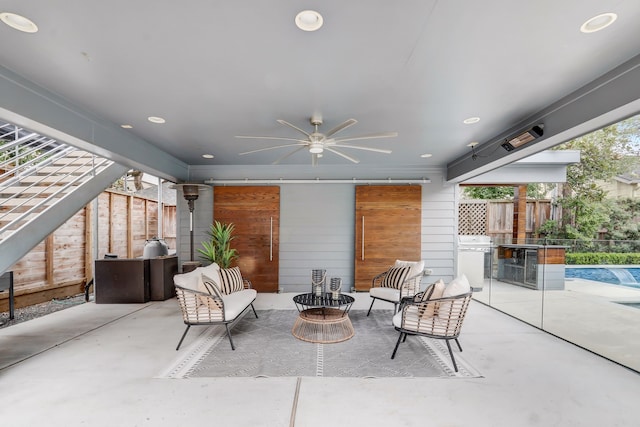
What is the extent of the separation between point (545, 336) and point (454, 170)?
307 centimetres

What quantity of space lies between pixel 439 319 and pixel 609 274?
81.0 inches

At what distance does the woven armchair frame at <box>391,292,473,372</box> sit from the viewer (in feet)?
9.23

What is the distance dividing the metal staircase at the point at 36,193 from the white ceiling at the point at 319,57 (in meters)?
1.51

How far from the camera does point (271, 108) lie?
10.3 feet

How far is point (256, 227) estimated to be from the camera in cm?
589

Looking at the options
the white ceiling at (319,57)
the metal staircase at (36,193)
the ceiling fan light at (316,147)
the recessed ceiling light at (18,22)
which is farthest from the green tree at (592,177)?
the metal staircase at (36,193)

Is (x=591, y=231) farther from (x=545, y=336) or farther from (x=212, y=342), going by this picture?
(x=212, y=342)

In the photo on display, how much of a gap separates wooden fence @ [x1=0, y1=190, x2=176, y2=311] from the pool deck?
7147 millimetres

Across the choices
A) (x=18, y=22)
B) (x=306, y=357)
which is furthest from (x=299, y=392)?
(x=18, y=22)

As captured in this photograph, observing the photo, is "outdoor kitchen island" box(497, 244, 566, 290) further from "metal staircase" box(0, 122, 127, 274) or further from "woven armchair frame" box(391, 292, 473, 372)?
"metal staircase" box(0, 122, 127, 274)

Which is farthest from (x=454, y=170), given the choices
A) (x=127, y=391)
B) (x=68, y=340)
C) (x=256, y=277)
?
(x=68, y=340)

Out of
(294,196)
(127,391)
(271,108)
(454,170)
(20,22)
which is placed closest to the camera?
(20,22)

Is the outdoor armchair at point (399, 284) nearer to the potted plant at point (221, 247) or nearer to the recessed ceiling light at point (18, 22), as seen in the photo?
the potted plant at point (221, 247)

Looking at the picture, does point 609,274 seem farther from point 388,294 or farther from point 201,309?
point 201,309
